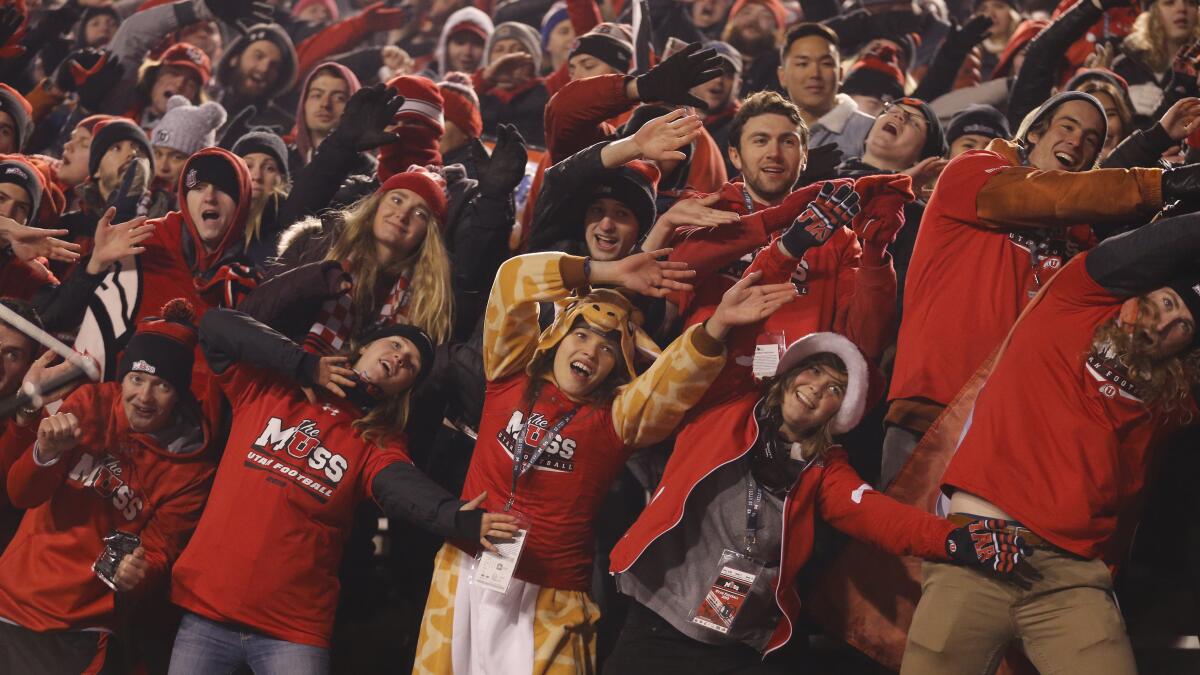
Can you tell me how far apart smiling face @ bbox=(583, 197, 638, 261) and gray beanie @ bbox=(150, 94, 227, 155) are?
2.43 metres

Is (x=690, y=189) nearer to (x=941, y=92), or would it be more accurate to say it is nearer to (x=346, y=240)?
(x=346, y=240)

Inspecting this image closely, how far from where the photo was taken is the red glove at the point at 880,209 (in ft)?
14.4

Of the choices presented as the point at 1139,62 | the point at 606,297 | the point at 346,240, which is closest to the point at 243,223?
the point at 346,240

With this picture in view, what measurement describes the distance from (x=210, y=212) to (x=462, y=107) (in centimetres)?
151

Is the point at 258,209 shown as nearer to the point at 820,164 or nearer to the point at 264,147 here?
the point at 264,147

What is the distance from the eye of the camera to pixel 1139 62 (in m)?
6.19

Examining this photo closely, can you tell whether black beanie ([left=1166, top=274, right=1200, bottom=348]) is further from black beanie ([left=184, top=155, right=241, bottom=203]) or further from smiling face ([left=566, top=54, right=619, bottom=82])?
black beanie ([left=184, top=155, right=241, bottom=203])

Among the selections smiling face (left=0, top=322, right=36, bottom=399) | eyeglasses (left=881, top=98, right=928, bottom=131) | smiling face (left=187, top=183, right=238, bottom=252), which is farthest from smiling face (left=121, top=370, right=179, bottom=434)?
eyeglasses (left=881, top=98, right=928, bottom=131)

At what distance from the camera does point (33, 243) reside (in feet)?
16.5

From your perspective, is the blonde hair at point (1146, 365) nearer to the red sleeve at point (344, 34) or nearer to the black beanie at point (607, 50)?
the black beanie at point (607, 50)

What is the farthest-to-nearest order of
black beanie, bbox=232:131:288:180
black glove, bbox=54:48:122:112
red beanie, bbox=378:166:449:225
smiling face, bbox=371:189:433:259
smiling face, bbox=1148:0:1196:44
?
black glove, bbox=54:48:122:112, smiling face, bbox=1148:0:1196:44, black beanie, bbox=232:131:288:180, red beanie, bbox=378:166:449:225, smiling face, bbox=371:189:433:259

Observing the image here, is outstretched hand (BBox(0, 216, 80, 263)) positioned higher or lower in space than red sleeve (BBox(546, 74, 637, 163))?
lower

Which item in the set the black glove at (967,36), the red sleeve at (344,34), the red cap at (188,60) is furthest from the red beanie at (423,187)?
the red sleeve at (344,34)

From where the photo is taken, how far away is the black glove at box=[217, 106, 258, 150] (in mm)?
6816
